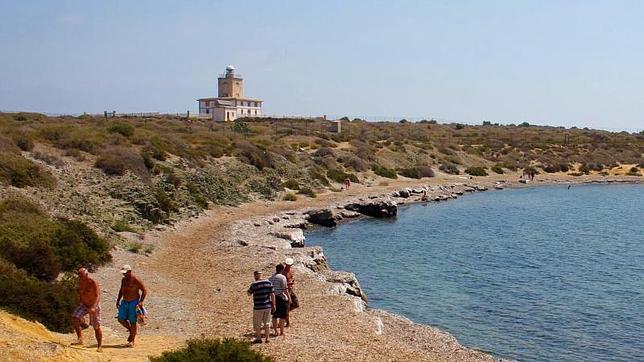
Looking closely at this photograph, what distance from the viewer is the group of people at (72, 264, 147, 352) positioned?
44.1 feet

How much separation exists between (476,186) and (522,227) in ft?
84.3

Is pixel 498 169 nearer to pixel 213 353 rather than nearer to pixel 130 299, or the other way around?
pixel 130 299

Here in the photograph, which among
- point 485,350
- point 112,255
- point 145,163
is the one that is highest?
point 145,163

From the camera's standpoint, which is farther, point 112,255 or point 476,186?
point 476,186

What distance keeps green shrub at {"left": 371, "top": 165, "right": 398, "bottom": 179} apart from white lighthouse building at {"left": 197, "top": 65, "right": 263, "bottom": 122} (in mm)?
→ 47077

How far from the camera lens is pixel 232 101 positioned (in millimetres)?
Answer: 117625

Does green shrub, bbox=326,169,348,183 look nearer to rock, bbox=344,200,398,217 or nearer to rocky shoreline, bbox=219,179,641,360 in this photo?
rocky shoreline, bbox=219,179,641,360

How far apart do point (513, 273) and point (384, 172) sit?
131 ft

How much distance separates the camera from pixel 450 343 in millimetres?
17828

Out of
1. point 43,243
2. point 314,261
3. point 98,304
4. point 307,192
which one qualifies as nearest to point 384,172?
point 307,192

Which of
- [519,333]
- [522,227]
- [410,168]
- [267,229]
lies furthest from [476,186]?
[519,333]

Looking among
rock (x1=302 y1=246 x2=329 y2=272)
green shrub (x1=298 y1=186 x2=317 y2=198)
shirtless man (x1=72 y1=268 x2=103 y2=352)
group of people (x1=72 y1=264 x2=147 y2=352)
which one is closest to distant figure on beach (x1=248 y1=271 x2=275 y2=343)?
group of people (x1=72 y1=264 x2=147 y2=352)

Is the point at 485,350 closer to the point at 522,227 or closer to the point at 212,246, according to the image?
the point at 212,246

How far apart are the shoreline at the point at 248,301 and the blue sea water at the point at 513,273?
2.42 meters
